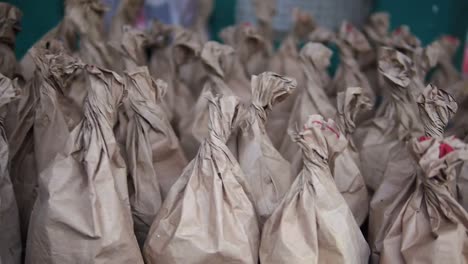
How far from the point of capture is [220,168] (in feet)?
3.94

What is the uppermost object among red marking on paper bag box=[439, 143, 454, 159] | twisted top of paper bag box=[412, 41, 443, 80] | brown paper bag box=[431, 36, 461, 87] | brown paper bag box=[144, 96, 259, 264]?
red marking on paper bag box=[439, 143, 454, 159]

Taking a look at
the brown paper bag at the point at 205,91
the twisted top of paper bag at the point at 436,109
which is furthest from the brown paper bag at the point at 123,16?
the twisted top of paper bag at the point at 436,109

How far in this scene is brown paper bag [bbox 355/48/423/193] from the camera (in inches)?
61.4

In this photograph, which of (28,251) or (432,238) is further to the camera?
(28,251)

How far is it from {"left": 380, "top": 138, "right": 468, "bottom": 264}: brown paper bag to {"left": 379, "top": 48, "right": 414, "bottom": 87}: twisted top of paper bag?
445mm

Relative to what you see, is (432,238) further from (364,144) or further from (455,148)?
(364,144)

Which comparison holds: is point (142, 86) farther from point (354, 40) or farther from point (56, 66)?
point (354, 40)

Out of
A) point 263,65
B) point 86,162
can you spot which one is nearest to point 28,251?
point 86,162

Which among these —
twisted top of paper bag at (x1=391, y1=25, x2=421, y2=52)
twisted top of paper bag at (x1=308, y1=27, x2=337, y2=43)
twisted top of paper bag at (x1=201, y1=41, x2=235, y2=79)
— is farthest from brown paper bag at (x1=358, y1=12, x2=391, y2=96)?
twisted top of paper bag at (x1=201, y1=41, x2=235, y2=79)

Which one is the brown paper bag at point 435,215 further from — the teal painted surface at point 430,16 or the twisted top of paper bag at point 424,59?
the teal painted surface at point 430,16

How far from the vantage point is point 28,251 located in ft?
4.01

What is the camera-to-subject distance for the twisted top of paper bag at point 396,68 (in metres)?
1.53

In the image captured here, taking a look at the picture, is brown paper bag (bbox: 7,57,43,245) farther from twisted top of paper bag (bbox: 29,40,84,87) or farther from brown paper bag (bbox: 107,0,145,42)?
brown paper bag (bbox: 107,0,145,42)

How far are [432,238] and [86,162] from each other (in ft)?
2.39
